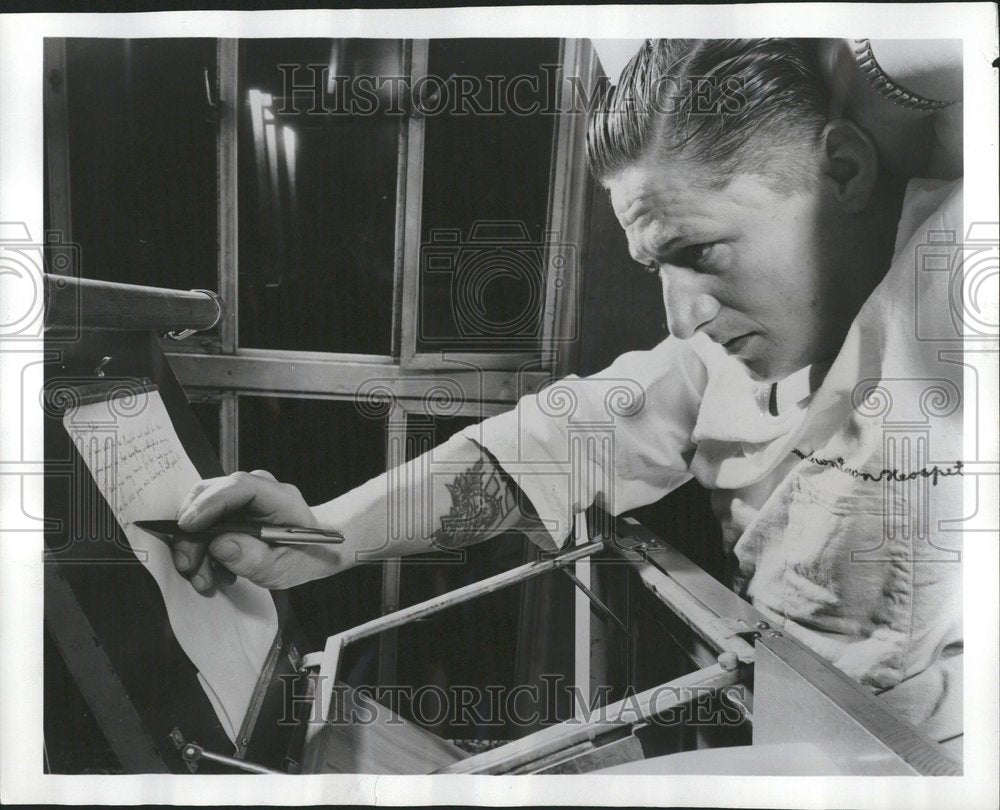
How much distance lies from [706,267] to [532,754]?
0.71m

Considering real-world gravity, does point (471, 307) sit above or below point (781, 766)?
above

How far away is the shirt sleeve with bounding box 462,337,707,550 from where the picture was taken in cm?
115

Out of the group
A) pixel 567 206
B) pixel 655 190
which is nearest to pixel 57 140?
pixel 567 206

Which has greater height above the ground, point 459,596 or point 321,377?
point 321,377

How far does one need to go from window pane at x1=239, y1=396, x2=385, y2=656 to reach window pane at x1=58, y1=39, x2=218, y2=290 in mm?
214

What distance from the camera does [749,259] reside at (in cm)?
113

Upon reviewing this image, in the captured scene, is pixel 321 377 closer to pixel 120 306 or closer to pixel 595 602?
pixel 120 306

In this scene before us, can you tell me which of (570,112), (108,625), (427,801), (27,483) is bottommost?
(427,801)

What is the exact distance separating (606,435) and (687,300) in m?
0.22

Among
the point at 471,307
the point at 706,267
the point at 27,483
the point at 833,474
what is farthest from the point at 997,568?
the point at 27,483

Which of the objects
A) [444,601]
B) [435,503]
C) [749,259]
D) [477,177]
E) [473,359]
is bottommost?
[444,601]

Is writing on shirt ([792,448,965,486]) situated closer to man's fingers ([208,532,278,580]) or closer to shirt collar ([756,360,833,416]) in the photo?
shirt collar ([756,360,833,416])

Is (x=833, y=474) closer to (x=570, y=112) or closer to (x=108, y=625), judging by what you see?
(x=570, y=112)

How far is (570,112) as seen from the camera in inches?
45.1
